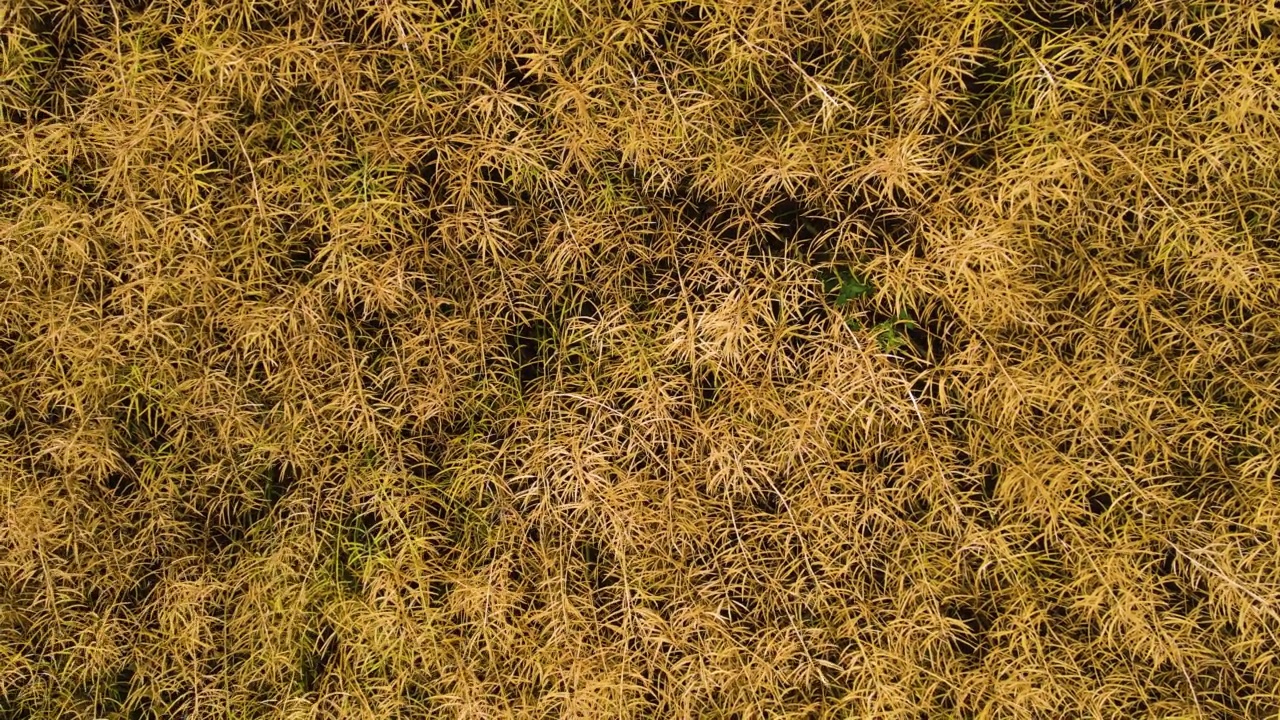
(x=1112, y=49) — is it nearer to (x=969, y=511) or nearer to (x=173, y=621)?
(x=969, y=511)

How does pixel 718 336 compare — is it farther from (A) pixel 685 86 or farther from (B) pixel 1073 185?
(B) pixel 1073 185

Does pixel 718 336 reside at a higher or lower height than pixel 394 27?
lower

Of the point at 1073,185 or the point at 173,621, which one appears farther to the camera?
the point at 173,621

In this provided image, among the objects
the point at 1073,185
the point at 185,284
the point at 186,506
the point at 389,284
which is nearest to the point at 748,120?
the point at 1073,185

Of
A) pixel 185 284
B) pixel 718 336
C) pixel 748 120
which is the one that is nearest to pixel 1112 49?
pixel 748 120

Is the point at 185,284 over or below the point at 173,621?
over

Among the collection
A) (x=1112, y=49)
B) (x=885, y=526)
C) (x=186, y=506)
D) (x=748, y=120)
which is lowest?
(x=186, y=506)
